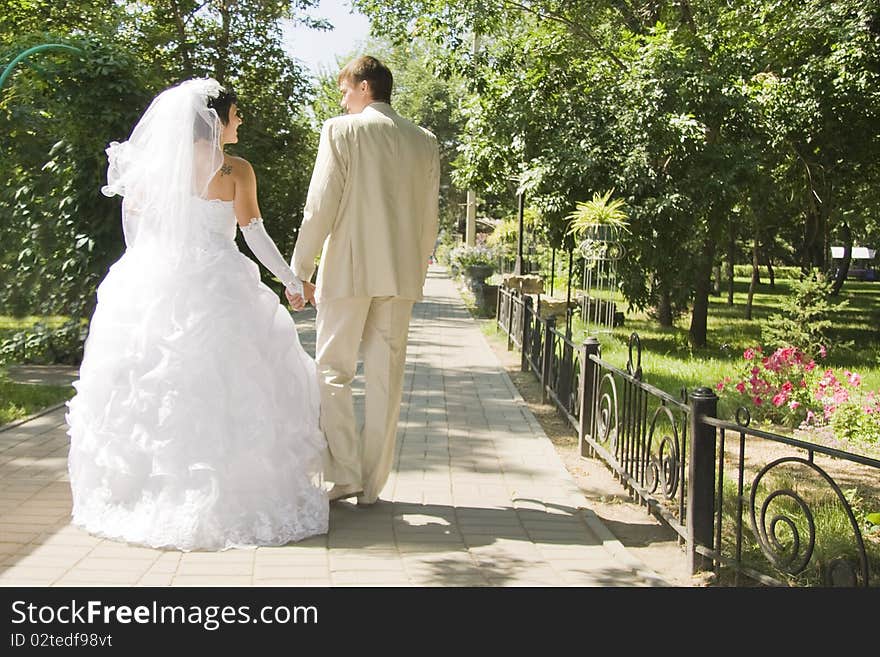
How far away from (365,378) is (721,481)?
1.97 metres

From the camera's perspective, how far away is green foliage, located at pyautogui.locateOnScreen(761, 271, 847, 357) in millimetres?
13273

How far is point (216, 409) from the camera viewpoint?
455cm

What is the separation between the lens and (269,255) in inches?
199

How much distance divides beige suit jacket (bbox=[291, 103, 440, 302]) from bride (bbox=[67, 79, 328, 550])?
0.78 feet

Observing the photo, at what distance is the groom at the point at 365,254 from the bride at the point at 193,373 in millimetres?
183

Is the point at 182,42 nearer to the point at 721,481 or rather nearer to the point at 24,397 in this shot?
the point at 24,397

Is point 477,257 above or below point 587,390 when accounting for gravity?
above

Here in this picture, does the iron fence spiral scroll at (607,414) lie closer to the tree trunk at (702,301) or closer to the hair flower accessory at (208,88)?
the hair flower accessory at (208,88)

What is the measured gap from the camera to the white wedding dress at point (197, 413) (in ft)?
14.6

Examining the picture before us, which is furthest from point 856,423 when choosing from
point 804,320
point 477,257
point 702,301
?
point 477,257

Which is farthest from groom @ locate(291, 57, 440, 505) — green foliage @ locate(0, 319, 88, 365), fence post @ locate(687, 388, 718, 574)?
green foliage @ locate(0, 319, 88, 365)
